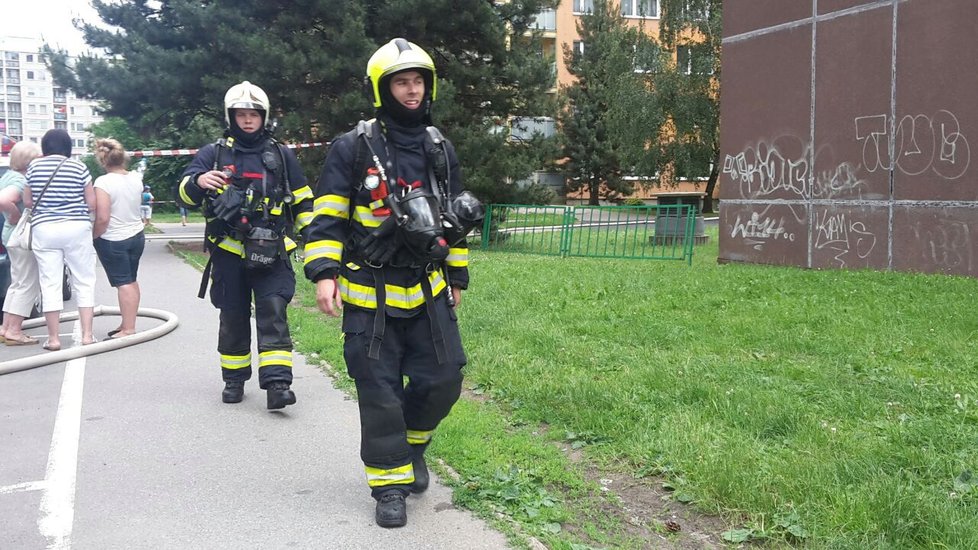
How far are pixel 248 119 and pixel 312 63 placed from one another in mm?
12838

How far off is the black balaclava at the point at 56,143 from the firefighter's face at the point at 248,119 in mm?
2773

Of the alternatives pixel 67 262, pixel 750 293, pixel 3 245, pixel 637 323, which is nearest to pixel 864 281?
pixel 750 293

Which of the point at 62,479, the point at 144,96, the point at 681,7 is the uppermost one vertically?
the point at 681,7

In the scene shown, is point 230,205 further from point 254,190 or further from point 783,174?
point 783,174

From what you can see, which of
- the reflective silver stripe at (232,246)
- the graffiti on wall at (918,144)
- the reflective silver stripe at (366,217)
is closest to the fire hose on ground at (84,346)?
the reflective silver stripe at (232,246)

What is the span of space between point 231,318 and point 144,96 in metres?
Result: 15.9

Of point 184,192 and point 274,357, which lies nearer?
point 274,357

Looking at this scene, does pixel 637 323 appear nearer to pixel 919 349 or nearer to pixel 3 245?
pixel 919 349

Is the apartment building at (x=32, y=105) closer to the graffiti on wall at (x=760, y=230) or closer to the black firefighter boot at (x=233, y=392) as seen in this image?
the graffiti on wall at (x=760, y=230)

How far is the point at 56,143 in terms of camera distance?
7.81 m

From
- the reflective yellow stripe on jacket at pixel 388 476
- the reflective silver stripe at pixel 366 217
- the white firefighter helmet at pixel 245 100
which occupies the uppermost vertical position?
the white firefighter helmet at pixel 245 100

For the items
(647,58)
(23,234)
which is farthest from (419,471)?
(647,58)

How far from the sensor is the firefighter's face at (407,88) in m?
3.93

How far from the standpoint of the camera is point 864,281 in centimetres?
1068
